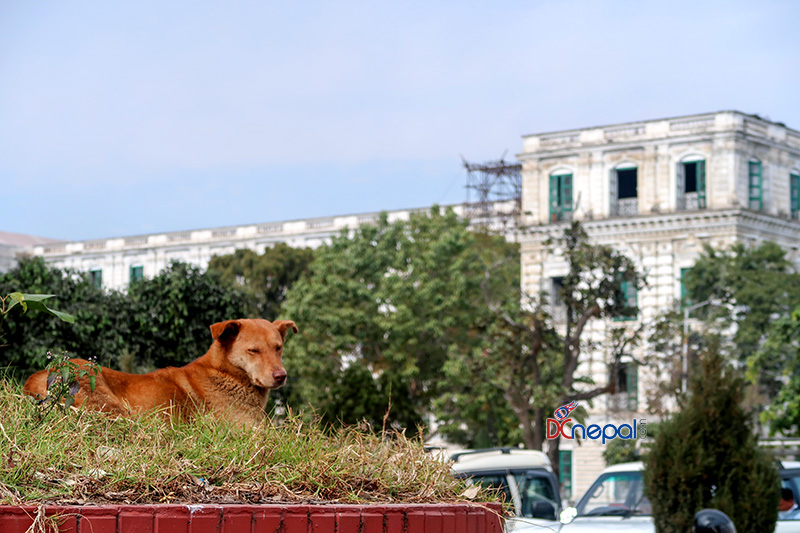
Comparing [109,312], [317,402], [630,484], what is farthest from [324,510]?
[317,402]

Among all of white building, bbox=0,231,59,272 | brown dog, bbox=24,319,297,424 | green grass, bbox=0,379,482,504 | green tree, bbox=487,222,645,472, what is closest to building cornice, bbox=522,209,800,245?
green tree, bbox=487,222,645,472

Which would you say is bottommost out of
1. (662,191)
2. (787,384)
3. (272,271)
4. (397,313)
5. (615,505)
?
(615,505)

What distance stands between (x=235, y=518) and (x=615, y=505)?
11138 mm

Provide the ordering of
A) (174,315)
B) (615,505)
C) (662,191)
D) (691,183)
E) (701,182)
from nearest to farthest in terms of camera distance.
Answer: (615,505) → (174,315) → (701,182) → (662,191) → (691,183)

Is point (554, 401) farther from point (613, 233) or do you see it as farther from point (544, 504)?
point (613, 233)

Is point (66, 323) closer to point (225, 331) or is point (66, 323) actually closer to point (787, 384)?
point (787, 384)

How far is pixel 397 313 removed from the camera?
39.2 metres

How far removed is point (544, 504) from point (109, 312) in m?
15.3

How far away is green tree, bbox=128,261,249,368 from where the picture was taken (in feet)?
85.2

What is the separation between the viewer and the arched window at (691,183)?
156ft

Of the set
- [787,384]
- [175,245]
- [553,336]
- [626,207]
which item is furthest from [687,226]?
[175,245]

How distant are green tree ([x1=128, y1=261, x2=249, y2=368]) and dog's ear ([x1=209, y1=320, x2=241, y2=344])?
19533 mm

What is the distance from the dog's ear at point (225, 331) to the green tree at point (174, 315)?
19.5 metres

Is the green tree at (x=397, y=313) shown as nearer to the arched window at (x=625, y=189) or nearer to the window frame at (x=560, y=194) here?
the window frame at (x=560, y=194)
